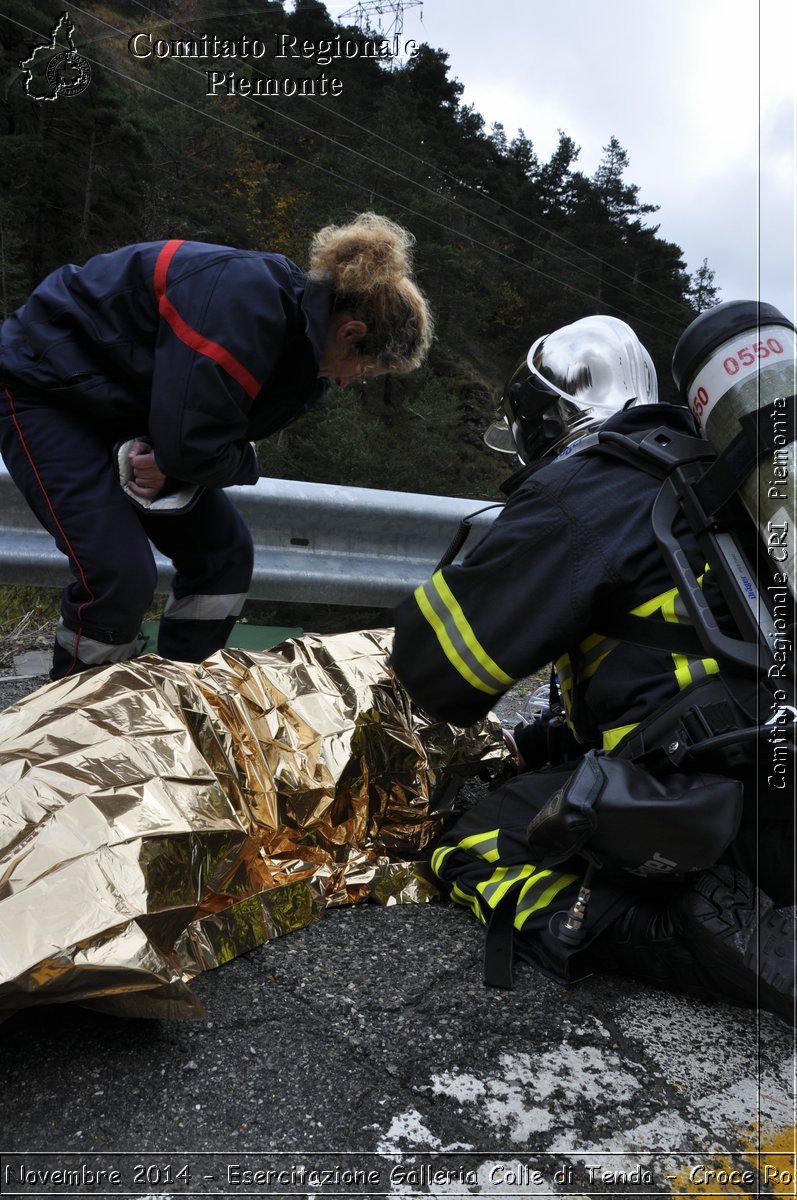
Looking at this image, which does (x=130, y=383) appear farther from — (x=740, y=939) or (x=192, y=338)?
(x=740, y=939)

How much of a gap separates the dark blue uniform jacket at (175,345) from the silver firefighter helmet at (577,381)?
0.70 m

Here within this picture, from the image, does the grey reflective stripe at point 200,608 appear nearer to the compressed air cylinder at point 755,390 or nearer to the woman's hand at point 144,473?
the woman's hand at point 144,473

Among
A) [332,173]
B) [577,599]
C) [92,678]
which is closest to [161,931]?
[92,678]

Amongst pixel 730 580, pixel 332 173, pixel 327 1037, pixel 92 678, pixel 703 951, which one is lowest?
pixel 327 1037

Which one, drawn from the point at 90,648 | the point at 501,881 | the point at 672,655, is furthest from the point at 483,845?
the point at 90,648

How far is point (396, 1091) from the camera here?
58.1 inches

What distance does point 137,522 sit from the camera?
270 centimetres

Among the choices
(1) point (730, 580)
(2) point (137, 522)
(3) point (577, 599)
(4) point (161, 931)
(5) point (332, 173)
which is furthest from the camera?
(5) point (332, 173)

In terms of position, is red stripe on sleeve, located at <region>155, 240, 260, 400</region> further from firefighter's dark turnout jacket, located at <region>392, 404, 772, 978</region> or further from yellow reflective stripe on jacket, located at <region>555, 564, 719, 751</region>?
yellow reflective stripe on jacket, located at <region>555, 564, 719, 751</region>

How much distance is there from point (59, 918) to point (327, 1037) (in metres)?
0.51

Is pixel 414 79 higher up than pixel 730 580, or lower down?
higher up

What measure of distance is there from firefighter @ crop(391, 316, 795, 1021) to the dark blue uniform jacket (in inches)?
35.3

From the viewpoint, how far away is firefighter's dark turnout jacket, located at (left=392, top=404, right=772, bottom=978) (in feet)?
5.78

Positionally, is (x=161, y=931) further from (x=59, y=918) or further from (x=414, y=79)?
(x=414, y=79)
